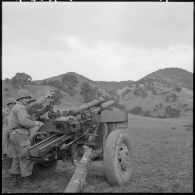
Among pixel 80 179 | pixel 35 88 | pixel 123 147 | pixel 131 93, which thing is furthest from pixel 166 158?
pixel 131 93

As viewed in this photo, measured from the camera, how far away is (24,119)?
7.45m

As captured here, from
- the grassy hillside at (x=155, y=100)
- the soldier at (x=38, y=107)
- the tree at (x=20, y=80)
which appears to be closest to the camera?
the soldier at (x=38, y=107)

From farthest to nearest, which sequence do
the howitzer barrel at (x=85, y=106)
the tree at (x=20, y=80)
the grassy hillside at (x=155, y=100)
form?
the grassy hillside at (x=155, y=100), the tree at (x=20, y=80), the howitzer barrel at (x=85, y=106)

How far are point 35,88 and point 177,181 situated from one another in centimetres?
4917

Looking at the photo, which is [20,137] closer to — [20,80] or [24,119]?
[24,119]

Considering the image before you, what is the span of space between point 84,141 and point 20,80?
156ft

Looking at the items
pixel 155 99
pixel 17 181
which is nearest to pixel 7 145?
pixel 17 181

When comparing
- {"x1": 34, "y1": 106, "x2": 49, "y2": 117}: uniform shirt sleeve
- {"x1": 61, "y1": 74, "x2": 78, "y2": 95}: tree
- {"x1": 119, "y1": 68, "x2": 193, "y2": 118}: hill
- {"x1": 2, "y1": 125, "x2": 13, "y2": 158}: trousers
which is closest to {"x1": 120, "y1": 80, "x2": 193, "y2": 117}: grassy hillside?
{"x1": 119, "y1": 68, "x2": 193, "y2": 118}: hill

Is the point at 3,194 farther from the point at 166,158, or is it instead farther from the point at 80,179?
the point at 166,158

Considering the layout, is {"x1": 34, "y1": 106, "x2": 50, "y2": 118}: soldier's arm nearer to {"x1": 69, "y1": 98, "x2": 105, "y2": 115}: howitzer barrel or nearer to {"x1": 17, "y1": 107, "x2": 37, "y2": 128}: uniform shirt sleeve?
{"x1": 69, "y1": 98, "x2": 105, "y2": 115}: howitzer barrel

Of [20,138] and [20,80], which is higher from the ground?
[20,80]

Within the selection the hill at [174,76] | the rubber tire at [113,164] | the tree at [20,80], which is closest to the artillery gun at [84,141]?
the rubber tire at [113,164]

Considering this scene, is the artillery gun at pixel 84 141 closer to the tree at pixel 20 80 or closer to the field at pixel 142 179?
the field at pixel 142 179

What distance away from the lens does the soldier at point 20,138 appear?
7457 mm
